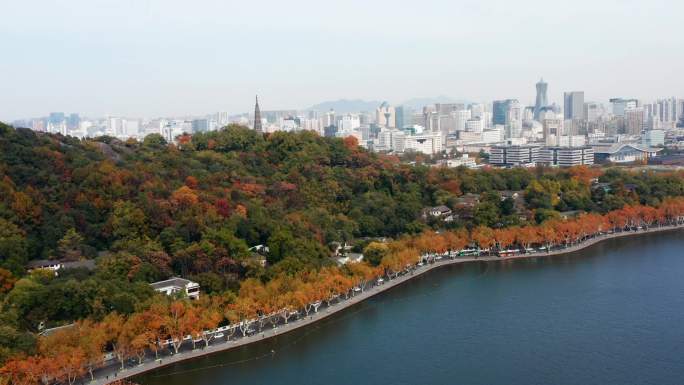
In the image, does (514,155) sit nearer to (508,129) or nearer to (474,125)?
(508,129)

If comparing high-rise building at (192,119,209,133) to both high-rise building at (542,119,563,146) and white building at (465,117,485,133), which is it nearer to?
white building at (465,117,485,133)

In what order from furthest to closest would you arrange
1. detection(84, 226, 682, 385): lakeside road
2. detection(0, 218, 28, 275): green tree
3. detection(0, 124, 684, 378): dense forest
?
1. detection(0, 218, 28, 275): green tree
2. detection(0, 124, 684, 378): dense forest
3. detection(84, 226, 682, 385): lakeside road

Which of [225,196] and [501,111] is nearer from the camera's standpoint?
[225,196]

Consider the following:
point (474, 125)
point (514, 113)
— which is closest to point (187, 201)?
point (474, 125)

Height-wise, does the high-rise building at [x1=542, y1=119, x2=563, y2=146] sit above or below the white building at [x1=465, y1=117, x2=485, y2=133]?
below

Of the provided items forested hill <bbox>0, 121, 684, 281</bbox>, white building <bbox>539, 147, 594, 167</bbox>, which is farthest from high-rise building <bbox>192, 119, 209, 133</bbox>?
forested hill <bbox>0, 121, 684, 281</bbox>

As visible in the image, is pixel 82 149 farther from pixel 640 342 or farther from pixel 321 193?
pixel 640 342
